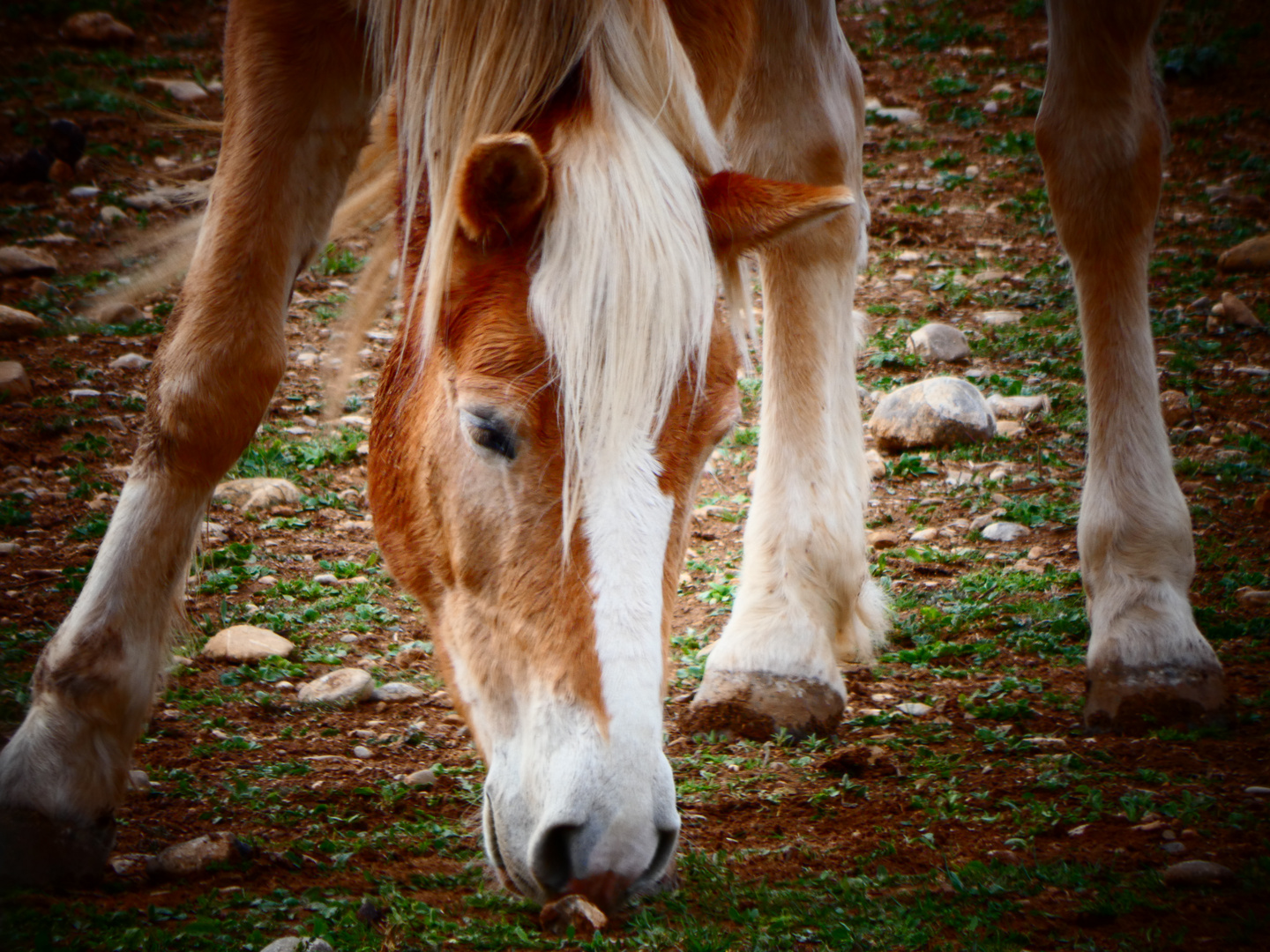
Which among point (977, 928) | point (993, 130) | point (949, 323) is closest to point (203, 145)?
point (949, 323)

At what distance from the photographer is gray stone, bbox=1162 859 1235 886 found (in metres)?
2.01

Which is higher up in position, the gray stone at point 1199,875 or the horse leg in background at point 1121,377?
the horse leg in background at point 1121,377

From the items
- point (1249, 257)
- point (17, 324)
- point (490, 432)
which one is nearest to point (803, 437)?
point (490, 432)

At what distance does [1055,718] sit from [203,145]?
608 centimetres

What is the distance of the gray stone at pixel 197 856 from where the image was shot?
2072 millimetres

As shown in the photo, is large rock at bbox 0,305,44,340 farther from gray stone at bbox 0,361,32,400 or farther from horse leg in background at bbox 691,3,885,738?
horse leg in background at bbox 691,3,885,738

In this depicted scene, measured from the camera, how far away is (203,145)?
6.89 metres

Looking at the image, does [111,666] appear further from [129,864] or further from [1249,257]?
[1249,257]

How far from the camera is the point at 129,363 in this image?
472 centimetres

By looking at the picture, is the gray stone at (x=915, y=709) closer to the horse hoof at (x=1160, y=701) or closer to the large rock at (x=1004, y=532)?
the horse hoof at (x=1160, y=701)

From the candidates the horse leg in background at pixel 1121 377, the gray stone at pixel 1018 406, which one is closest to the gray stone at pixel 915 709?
the horse leg in background at pixel 1121 377

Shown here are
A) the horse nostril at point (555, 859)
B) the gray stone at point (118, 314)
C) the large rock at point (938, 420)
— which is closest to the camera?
the horse nostril at point (555, 859)

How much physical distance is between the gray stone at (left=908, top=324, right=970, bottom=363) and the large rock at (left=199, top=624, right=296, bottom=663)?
3.29m

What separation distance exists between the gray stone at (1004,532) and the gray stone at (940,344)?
1442mm
